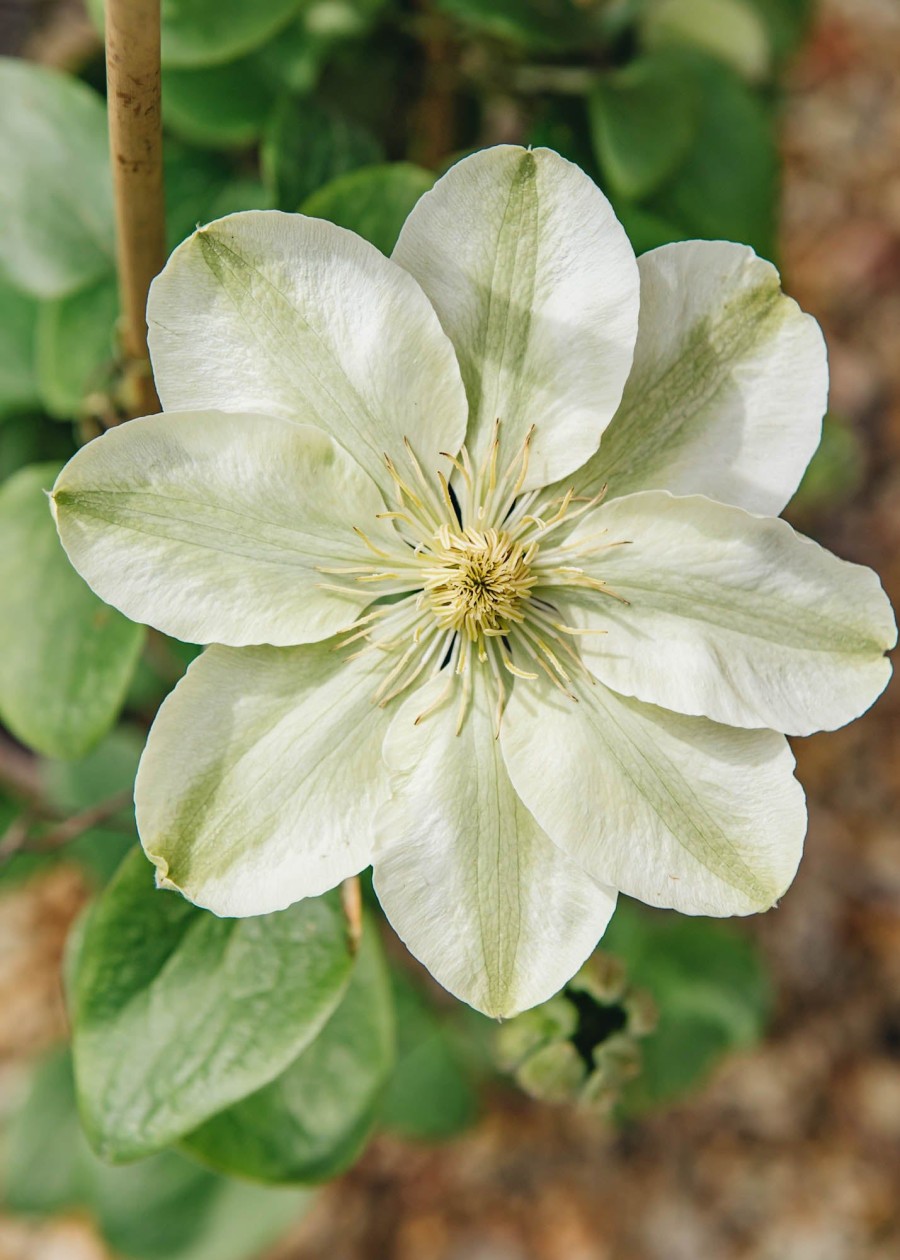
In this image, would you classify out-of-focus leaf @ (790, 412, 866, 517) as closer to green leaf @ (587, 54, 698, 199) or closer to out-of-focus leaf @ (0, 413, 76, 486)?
green leaf @ (587, 54, 698, 199)

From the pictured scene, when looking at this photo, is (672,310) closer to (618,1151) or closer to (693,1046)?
(693,1046)

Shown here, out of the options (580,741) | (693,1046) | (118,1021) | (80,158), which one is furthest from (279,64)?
(693,1046)

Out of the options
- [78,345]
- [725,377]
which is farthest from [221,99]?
[725,377]

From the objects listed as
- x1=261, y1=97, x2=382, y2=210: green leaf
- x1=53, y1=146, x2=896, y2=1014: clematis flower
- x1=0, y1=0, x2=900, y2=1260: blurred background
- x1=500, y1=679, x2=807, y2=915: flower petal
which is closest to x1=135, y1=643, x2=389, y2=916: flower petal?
x1=53, y1=146, x2=896, y2=1014: clematis flower

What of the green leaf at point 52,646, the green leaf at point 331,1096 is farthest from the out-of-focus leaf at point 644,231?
A: the green leaf at point 331,1096

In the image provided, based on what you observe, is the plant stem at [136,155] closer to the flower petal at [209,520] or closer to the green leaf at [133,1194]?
the flower petal at [209,520]

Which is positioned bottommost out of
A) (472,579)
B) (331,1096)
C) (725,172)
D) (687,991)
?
(687,991)

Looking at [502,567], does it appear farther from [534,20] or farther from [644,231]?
[534,20]
